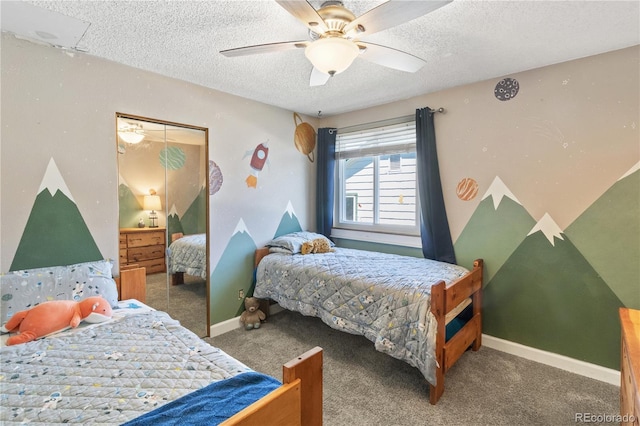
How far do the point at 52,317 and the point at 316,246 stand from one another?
2.18m

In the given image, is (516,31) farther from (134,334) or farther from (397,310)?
(134,334)

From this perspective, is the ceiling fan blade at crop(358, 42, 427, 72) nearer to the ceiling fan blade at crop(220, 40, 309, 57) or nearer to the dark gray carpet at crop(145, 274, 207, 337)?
the ceiling fan blade at crop(220, 40, 309, 57)

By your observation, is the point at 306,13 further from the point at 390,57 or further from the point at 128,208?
the point at 128,208

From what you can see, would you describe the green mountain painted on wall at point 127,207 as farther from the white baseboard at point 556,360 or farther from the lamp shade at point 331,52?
the white baseboard at point 556,360

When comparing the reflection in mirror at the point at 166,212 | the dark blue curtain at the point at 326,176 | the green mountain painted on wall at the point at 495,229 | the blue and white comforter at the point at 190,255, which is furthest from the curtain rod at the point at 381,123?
the blue and white comforter at the point at 190,255

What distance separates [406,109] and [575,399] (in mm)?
2711

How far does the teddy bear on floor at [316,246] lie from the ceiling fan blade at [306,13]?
2114 millimetres

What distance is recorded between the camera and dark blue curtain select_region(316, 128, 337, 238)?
3732 millimetres

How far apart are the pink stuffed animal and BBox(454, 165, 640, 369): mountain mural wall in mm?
2847

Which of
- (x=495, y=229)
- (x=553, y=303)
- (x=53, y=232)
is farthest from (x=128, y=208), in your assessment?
(x=553, y=303)

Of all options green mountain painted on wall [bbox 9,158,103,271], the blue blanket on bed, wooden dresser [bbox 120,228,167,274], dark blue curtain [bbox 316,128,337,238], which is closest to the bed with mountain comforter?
the blue blanket on bed

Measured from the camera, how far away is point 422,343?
1.94 m

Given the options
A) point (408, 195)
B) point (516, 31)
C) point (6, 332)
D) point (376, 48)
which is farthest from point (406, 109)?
point (6, 332)

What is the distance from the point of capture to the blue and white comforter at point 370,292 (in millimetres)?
1988
